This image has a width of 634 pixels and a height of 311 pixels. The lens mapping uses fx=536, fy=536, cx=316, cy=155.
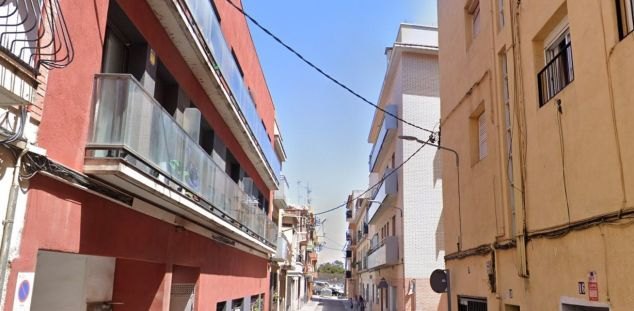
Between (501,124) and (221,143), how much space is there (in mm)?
7054

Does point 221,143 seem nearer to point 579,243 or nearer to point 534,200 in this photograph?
point 534,200

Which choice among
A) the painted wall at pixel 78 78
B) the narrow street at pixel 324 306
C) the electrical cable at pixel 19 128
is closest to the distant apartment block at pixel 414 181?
the painted wall at pixel 78 78

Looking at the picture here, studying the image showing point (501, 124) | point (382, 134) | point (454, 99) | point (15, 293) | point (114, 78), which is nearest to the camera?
point (15, 293)

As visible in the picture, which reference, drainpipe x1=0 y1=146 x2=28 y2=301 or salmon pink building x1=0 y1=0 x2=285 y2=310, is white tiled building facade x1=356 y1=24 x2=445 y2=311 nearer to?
salmon pink building x1=0 y1=0 x2=285 y2=310

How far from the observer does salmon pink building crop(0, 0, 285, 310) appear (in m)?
4.87

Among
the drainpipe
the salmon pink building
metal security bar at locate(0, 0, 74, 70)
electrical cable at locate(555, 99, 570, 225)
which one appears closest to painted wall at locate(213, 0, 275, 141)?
the salmon pink building

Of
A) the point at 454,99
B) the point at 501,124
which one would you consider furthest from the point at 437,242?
the point at 501,124

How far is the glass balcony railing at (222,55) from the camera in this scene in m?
9.62

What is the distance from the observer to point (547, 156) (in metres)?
7.42

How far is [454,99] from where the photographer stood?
12.5 m

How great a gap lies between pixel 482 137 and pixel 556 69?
3.53 m

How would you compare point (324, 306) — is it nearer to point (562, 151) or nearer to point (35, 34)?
point (562, 151)

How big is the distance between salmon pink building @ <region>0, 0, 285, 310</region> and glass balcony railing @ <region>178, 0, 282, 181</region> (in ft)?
0.23

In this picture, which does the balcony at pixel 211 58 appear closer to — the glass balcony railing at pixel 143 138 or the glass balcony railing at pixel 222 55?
the glass balcony railing at pixel 222 55
